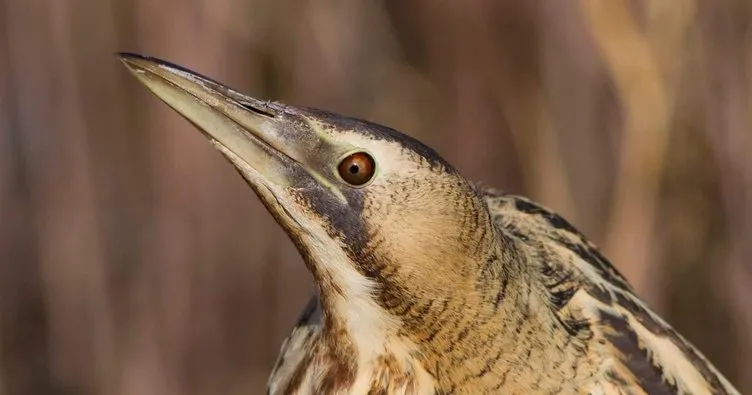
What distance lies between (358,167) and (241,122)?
11 cm

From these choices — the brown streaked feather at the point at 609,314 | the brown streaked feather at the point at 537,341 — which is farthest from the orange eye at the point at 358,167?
the brown streaked feather at the point at 609,314

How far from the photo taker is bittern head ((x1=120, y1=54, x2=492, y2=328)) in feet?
2.90

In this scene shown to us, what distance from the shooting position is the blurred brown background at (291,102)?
1.74 m

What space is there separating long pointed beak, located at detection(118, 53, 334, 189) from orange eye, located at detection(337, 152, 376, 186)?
0.02m

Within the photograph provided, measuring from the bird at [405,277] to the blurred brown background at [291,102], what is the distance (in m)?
0.68

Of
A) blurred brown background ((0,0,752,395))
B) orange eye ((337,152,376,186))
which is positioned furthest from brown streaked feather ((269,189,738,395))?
blurred brown background ((0,0,752,395))

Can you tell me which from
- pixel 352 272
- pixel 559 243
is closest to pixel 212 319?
pixel 559 243

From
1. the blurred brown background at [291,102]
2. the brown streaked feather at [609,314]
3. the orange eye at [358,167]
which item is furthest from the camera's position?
the blurred brown background at [291,102]

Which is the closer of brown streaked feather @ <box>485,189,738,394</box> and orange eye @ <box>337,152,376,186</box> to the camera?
orange eye @ <box>337,152,376,186</box>

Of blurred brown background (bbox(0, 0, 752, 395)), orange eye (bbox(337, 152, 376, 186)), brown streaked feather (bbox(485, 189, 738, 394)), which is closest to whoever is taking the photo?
orange eye (bbox(337, 152, 376, 186))

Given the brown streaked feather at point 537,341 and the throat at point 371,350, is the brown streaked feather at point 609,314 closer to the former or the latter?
the brown streaked feather at point 537,341

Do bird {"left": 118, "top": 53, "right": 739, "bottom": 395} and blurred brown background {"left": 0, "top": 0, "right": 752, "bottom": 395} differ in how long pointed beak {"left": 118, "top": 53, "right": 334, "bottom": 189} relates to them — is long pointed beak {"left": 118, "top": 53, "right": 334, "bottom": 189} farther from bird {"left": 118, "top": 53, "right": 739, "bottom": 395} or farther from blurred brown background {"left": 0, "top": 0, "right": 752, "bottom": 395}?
blurred brown background {"left": 0, "top": 0, "right": 752, "bottom": 395}

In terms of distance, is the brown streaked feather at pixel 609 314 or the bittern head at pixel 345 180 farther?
the brown streaked feather at pixel 609 314

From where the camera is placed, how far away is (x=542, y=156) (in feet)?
6.12
